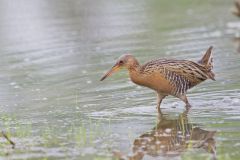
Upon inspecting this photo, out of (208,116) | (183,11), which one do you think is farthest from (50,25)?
(208,116)

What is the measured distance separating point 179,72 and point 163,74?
29 cm

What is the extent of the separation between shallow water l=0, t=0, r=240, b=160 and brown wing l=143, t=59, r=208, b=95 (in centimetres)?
30

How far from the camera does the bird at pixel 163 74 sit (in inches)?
438

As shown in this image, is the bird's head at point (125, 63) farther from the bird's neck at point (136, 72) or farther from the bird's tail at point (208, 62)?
the bird's tail at point (208, 62)

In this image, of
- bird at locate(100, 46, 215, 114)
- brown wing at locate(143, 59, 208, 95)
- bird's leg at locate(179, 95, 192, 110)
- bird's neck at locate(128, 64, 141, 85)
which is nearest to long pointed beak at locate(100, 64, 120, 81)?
bird at locate(100, 46, 215, 114)

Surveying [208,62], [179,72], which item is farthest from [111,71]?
[208,62]

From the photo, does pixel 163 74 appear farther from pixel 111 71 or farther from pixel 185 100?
pixel 111 71

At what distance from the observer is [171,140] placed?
905 cm

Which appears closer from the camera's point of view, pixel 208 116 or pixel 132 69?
pixel 208 116

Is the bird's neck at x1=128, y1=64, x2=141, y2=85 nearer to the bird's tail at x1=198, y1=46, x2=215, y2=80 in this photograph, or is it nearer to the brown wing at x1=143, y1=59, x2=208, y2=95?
the brown wing at x1=143, y1=59, x2=208, y2=95

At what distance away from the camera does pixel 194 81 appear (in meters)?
11.5

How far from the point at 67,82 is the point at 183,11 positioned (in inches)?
344

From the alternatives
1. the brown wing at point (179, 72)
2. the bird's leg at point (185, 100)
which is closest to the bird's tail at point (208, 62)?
the brown wing at point (179, 72)

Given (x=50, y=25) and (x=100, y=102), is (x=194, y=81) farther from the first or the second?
(x=50, y=25)
